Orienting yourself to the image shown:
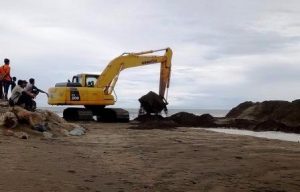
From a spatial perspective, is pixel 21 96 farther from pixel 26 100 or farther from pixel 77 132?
pixel 77 132

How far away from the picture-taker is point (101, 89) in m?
27.1

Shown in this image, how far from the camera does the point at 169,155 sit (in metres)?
11.9

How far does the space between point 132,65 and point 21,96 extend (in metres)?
9.28

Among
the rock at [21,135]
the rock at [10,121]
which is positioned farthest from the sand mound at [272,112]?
the rock at [21,135]

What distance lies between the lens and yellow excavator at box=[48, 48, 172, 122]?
26.3 meters

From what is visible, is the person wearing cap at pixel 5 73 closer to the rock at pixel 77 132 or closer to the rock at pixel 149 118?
the rock at pixel 77 132

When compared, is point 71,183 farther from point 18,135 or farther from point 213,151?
point 18,135

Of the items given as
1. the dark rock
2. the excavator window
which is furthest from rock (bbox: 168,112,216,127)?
the dark rock

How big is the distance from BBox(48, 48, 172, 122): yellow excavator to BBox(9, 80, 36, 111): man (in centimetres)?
531

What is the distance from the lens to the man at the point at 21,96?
1991 centimetres

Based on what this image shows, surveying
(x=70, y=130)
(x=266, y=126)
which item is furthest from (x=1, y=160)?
(x=266, y=126)

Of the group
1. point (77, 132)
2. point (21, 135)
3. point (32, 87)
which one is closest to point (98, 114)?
point (32, 87)

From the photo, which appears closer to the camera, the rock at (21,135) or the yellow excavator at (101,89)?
the rock at (21,135)

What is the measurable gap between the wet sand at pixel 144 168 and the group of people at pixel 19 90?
6.43 metres
